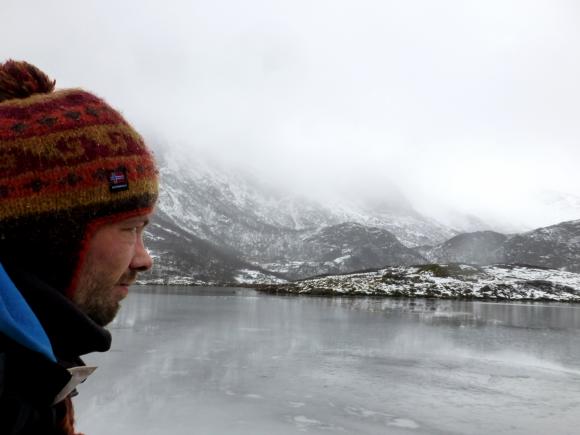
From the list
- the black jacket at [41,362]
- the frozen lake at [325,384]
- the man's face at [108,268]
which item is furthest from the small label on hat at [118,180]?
the frozen lake at [325,384]

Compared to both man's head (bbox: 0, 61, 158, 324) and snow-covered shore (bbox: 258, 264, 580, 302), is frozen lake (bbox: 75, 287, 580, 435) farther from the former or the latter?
snow-covered shore (bbox: 258, 264, 580, 302)

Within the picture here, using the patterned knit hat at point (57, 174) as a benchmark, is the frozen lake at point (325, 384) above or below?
below

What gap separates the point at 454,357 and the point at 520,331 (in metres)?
18.7

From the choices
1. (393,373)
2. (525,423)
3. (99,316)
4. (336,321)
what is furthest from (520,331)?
(99,316)

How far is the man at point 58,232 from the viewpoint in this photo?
1.17 metres

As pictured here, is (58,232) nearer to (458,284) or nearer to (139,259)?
(139,259)

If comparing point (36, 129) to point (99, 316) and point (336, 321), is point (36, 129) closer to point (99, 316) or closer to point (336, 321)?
point (99, 316)

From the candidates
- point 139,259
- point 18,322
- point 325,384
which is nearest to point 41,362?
point 18,322

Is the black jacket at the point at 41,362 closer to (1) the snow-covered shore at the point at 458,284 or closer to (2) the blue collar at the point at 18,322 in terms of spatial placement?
(2) the blue collar at the point at 18,322

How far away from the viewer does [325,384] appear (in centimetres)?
1819

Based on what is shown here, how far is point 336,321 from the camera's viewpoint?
45094 mm

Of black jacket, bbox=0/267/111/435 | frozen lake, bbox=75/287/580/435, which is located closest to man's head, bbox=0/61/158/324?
black jacket, bbox=0/267/111/435

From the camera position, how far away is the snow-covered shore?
110 metres

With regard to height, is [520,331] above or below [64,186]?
below
